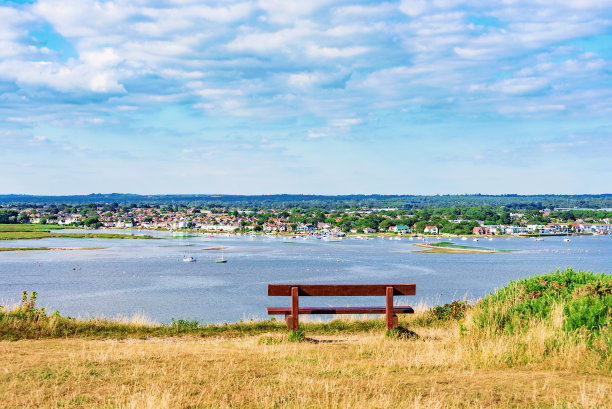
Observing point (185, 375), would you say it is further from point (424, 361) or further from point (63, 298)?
point (63, 298)

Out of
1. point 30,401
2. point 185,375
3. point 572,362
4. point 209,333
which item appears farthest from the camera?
point 209,333

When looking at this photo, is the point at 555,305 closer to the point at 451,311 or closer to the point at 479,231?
the point at 451,311

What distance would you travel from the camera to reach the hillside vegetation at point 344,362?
6246 millimetres

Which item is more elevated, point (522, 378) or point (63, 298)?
point (522, 378)

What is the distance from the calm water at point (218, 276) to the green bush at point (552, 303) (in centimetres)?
1899

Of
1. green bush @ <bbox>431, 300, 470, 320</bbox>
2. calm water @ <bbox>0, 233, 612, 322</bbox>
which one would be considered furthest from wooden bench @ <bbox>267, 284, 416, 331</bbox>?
calm water @ <bbox>0, 233, 612, 322</bbox>

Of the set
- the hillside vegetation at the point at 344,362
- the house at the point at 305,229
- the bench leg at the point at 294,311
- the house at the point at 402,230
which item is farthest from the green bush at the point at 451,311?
the house at the point at 305,229

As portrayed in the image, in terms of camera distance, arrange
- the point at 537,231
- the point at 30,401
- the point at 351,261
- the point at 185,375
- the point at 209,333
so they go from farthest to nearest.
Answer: the point at 537,231
the point at 351,261
the point at 209,333
the point at 185,375
the point at 30,401

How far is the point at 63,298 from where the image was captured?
48.7 metres

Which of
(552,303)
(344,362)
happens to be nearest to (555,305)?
(552,303)

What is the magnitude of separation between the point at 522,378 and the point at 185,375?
4.27m

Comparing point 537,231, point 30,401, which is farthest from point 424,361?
point 537,231

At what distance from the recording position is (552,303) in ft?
32.7

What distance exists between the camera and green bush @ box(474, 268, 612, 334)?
8.86 m
